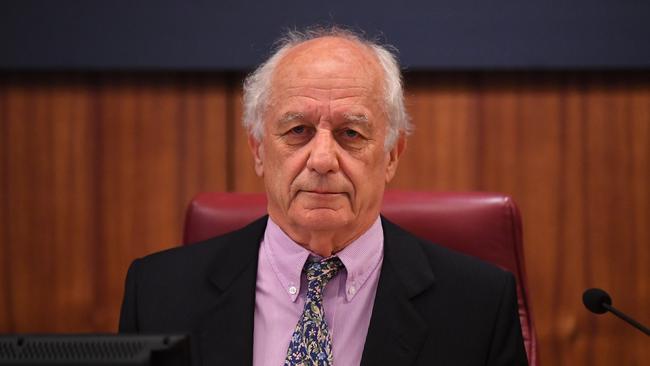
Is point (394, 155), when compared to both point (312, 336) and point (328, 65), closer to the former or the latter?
point (328, 65)

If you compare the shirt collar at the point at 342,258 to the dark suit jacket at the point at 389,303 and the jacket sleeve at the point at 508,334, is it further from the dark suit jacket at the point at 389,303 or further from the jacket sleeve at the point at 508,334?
the jacket sleeve at the point at 508,334

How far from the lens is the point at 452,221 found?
5.58 feet

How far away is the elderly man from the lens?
1470mm

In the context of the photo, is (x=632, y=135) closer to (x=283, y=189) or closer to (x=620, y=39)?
(x=620, y=39)

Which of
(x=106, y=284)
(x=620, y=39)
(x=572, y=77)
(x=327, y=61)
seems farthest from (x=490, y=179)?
(x=106, y=284)

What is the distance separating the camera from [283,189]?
1.51 metres

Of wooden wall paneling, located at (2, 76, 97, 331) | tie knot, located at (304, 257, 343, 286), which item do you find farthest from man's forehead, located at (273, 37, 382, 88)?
wooden wall paneling, located at (2, 76, 97, 331)

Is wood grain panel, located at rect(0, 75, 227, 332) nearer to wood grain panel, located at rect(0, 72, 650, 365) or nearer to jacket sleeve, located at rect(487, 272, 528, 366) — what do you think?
wood grain panel, located at rect(0, 72, 650, 365)

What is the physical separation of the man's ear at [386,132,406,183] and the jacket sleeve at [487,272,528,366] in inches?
12.7

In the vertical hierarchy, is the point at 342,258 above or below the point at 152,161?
below

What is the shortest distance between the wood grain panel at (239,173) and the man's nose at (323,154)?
2.76ft

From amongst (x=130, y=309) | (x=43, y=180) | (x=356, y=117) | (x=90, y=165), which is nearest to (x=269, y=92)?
(x=356, y=117)

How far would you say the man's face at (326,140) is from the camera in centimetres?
147

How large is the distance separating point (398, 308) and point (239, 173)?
97 cm
